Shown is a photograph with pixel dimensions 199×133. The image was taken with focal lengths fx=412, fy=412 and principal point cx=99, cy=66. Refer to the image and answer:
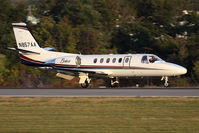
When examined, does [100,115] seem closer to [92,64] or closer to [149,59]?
[149,59]

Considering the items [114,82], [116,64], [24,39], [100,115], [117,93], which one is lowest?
[100,115]

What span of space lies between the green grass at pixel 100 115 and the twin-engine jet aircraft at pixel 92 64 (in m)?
8.35

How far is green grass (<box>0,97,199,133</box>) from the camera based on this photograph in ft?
42.2

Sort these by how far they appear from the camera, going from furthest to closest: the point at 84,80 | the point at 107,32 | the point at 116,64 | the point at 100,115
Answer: the point at 107,32 < the point at 84,80 < the point at 116,64 < the point at 100,115

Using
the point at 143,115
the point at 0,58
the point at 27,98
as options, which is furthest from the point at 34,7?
the point at 143,115

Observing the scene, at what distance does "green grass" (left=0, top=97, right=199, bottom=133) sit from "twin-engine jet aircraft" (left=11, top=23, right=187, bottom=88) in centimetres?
835

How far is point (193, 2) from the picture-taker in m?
59.6

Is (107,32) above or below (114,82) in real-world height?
above

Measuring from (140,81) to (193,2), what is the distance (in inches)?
1138

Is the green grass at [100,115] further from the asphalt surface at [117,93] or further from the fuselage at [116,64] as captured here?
the fuselage at [116,64]

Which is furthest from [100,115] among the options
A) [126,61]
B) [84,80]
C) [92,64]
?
[92,64]

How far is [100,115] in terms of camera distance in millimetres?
15391

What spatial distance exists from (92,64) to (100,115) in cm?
1570

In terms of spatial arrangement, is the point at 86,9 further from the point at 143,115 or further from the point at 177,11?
the point at 143,115
